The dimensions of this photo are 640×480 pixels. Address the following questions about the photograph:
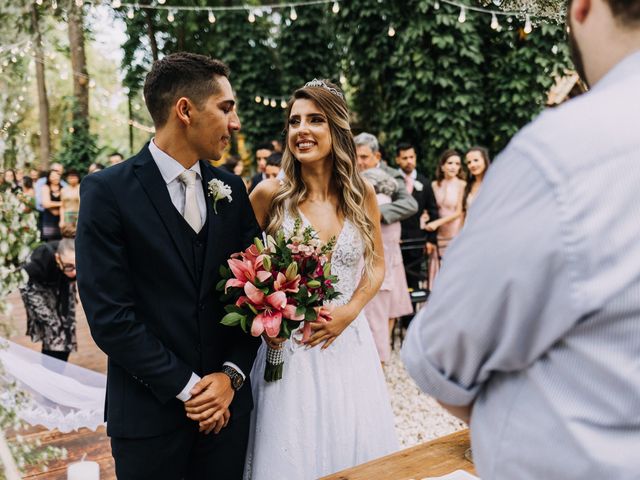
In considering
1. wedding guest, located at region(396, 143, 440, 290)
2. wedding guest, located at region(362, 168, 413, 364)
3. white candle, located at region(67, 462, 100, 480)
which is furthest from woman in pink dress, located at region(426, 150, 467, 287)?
white candle, located at region(67, 462, 100, 480)

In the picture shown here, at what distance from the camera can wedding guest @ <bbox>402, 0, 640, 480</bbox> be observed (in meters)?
0.73

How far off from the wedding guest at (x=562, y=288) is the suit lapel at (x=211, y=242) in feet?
4.08

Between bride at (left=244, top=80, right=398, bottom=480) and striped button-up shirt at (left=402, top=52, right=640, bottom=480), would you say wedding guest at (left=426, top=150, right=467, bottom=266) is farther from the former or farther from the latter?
striped button-up shirt at (left=402, top=52, right=640, bottom=480)

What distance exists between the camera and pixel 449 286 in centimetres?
84

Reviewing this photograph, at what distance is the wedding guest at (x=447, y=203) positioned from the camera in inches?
258

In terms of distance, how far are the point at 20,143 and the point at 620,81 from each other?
132 cm

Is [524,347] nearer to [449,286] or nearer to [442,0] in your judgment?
[449,286]

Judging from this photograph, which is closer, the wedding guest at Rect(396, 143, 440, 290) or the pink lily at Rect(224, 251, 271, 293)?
the pink lily at Rect(224, 251, 271, 293)

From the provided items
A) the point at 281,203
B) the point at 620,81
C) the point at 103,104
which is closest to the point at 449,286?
the point at 620,81

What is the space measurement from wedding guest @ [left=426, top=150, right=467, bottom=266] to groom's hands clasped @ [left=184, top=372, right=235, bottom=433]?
15.3 ft

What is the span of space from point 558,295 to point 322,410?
183 cm

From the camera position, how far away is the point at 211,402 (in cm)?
194

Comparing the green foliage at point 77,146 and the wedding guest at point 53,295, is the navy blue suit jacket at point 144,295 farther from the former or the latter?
the green foliage at point 77,146

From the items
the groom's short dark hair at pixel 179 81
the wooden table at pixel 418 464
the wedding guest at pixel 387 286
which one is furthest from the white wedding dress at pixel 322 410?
the wedding guest at pixel 387 286
